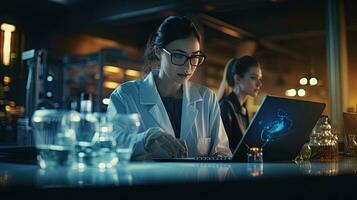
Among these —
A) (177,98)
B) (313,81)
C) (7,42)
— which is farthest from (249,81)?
(7,42)

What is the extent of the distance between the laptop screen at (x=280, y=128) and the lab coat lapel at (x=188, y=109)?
45cm

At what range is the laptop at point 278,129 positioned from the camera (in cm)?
110

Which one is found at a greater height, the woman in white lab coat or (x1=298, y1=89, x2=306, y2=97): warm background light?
(x1=298, y1=89, x2=306, y2=97): warm background light

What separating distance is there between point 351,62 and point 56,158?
3782 millimetres

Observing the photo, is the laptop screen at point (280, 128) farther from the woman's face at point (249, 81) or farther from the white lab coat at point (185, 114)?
the woman's face at point (249, 81)

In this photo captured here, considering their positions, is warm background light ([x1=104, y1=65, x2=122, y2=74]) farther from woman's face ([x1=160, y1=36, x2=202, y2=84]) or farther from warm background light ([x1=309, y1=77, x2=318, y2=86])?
woman's face ([x1=160, y1=36, x2=202, y2=84])

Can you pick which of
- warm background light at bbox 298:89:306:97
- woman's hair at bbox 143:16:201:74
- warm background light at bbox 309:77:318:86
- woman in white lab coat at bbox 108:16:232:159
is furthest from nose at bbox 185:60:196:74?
warm background light at bbox 298:89:306:97

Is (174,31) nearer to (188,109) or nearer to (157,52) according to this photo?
(157,52)

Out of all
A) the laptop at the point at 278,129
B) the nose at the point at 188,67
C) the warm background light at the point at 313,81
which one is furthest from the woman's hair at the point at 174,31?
the warm background light at the point at 313,81

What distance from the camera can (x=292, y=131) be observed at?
1.21 meters

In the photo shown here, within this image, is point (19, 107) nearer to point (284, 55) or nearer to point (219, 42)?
point (219, 42)

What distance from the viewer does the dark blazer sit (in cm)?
239

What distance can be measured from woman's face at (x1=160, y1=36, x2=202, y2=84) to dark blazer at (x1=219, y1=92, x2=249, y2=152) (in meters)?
0.87

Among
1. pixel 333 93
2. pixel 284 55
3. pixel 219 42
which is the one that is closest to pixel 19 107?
pixel 219 42
